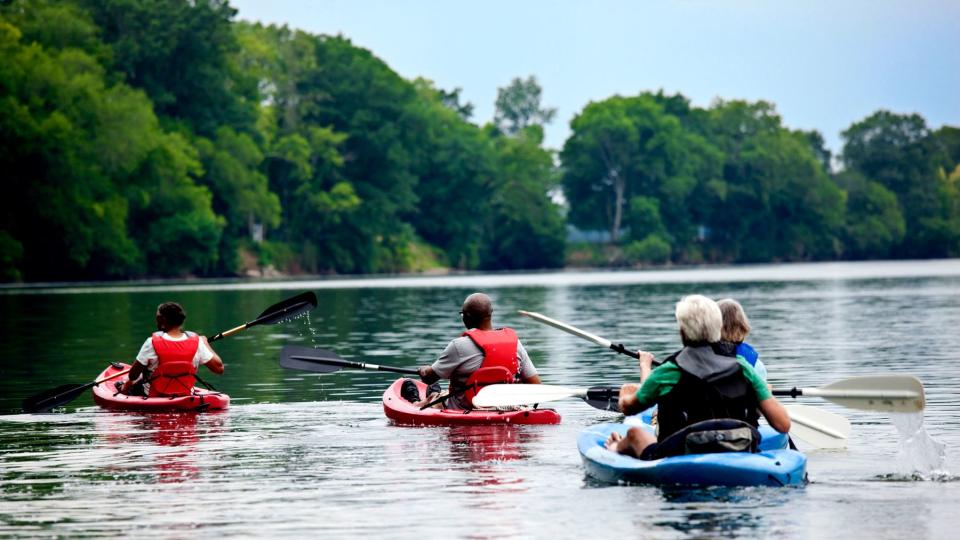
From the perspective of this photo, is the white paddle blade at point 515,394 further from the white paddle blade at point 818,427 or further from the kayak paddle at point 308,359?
the kayak paddle at point 308,359

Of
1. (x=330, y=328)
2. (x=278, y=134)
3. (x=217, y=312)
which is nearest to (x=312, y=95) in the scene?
(x=278, y=134)

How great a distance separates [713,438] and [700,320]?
2.81 feet

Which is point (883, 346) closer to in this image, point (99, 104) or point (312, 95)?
point (99, 104)

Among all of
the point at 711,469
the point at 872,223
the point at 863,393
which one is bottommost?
the point at 711,469

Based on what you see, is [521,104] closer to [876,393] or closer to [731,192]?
[731,192]

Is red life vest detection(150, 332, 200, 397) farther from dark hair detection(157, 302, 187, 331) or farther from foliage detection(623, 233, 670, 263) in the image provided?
A: foliage detection(623, 233, 670, 263)

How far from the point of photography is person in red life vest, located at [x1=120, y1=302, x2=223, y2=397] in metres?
17.5

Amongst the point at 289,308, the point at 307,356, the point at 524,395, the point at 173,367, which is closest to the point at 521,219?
the point at 289,308

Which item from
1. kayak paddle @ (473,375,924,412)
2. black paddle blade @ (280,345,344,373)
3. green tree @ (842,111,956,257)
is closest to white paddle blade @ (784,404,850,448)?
kayak paddle @ (473,375,924,412)

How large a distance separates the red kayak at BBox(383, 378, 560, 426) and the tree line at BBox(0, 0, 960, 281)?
6291 centimetres

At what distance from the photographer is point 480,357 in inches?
622

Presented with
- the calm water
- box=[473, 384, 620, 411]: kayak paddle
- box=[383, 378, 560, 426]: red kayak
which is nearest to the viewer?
the calm water

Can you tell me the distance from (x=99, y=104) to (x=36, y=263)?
27.6ft

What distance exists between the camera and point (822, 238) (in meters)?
151
